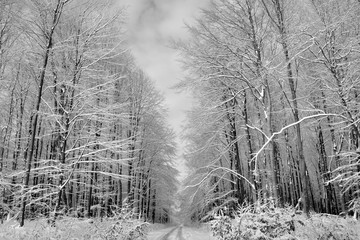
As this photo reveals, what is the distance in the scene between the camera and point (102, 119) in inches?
382

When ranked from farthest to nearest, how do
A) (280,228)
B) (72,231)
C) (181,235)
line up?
(181,235) < (72,231) < (280,228)

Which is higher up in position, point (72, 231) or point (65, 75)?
point (65, 75)

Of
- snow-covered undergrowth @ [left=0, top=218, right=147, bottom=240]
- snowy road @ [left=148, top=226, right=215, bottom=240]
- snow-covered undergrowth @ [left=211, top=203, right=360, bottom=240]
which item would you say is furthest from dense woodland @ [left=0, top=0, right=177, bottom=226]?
snow-covered undergrowth @ [left=211, top=203, right=360, bottom=240]

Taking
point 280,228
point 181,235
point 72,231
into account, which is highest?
point 280,228

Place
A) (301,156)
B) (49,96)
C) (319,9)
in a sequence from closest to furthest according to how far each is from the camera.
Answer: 1. (319,9)
2. (301,156)
3. (49,96)

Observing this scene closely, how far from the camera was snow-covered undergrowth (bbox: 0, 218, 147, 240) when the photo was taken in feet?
22.1

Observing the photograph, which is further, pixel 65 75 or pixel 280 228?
pixel 65 75

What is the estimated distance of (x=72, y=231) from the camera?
26.5 feet

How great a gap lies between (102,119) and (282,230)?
7.35 meters

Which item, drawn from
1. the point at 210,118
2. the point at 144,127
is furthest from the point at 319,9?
the point at 144,127

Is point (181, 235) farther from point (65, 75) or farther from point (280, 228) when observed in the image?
point (65, 75)

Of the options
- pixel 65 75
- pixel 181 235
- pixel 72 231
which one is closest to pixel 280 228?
pixel 72 231

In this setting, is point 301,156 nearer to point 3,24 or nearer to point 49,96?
point 3,24

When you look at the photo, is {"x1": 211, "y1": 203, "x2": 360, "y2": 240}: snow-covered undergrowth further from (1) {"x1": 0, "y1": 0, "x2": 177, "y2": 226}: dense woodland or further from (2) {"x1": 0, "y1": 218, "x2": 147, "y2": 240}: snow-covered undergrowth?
(1) {"x1": 0, "y1": 0, "x2": 177, "y2": 226}: dense woodland
